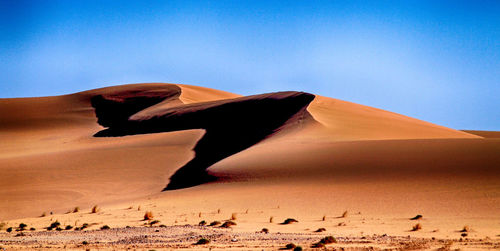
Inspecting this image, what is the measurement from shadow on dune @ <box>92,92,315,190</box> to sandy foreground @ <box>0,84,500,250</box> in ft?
0.62

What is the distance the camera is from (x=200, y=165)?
3195 cm

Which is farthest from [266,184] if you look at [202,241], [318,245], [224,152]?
[224,152]

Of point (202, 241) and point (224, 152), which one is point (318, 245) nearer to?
point (202, 241)

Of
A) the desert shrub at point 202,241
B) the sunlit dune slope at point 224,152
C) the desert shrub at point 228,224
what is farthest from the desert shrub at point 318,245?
the sunlit dune slope at point 224,152

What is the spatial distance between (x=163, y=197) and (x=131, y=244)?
1162 centimetres

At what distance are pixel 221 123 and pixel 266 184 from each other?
73.6 feet

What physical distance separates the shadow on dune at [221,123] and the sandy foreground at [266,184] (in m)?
0.19

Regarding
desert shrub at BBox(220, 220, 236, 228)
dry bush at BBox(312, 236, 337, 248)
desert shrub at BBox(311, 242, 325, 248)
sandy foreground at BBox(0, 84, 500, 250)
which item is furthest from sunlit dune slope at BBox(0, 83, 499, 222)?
desert shrub at BBox(311, 242, 325, 248)

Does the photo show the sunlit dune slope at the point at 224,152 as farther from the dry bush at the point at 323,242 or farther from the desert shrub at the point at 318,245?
the desert shrub at the point at 318,245

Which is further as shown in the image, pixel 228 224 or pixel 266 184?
pixel 266 184

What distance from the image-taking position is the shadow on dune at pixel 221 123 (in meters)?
33.9

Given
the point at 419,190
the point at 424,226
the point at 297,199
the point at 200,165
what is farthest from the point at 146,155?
the point at 424,226

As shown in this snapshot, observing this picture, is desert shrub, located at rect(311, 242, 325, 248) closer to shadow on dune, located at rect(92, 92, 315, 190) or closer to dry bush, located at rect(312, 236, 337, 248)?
dry bush, located at rect(312, 236, 337, 248)

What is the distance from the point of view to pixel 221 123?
4566 centimetres
